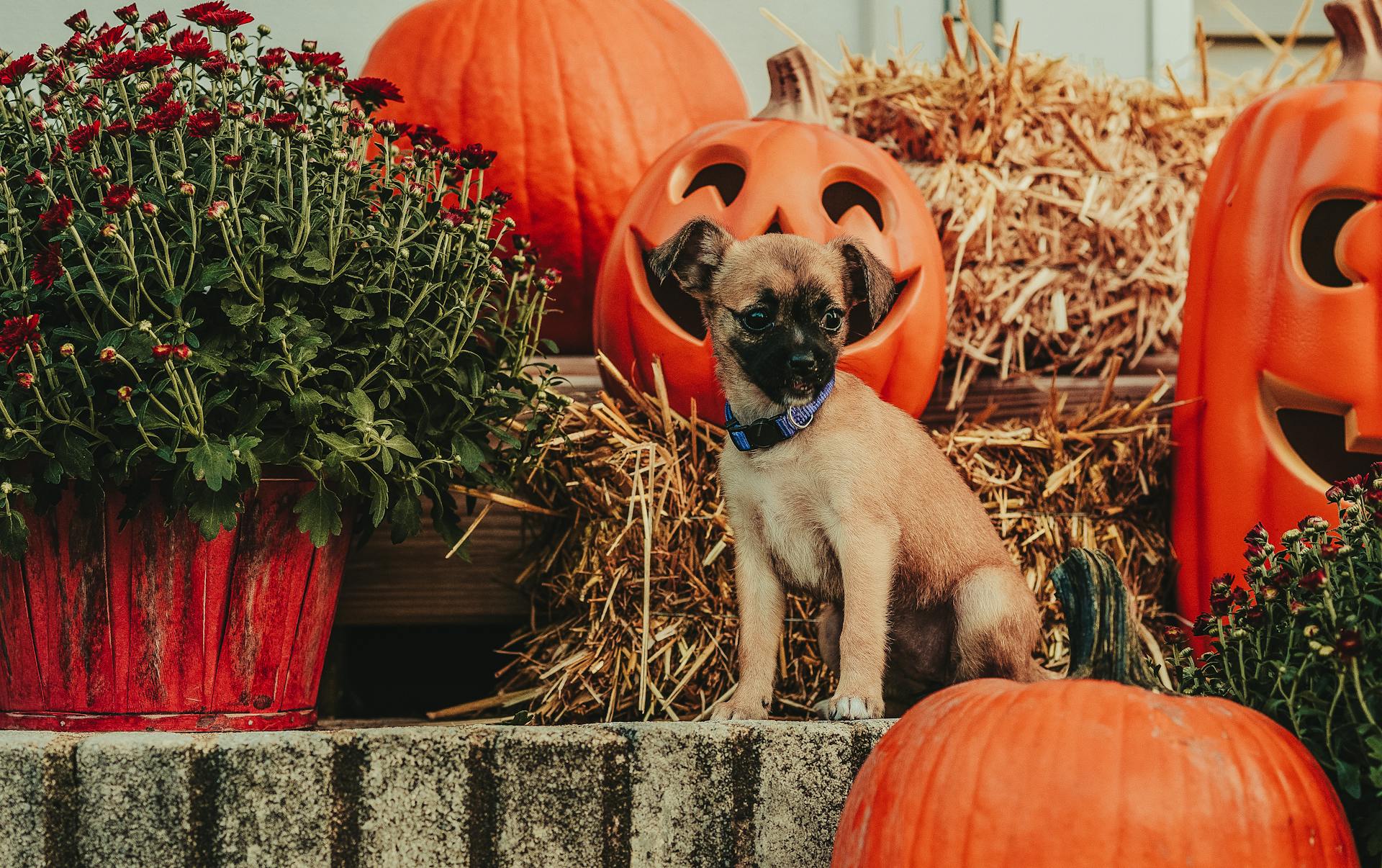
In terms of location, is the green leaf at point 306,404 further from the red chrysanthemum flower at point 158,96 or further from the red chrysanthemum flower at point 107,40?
the red chrysanthemum flower at point 107,40

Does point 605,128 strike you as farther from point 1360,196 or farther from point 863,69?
point 1360,196

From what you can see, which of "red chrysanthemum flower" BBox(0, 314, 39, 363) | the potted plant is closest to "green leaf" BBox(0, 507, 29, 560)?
the potted plant

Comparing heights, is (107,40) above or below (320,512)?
above

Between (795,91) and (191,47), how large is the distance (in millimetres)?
1762

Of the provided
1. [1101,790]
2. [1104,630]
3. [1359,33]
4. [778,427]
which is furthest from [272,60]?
[1359,33]

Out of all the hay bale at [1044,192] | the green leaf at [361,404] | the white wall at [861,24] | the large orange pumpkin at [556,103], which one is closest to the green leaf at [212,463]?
the green leaf at [361,404]

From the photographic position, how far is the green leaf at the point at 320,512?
2.32 meters

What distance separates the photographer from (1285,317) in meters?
2.99

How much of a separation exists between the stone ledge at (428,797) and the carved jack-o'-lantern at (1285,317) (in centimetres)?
146

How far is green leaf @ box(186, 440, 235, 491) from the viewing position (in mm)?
2125

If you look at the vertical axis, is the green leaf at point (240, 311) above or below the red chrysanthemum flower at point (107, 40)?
below

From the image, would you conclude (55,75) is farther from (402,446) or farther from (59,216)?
(402,446)

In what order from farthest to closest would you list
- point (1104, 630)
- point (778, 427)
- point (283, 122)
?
point (778, 427), point (283, 122), point (1104, 630)

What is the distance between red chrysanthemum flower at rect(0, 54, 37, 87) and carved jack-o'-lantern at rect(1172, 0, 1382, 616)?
104 inches
